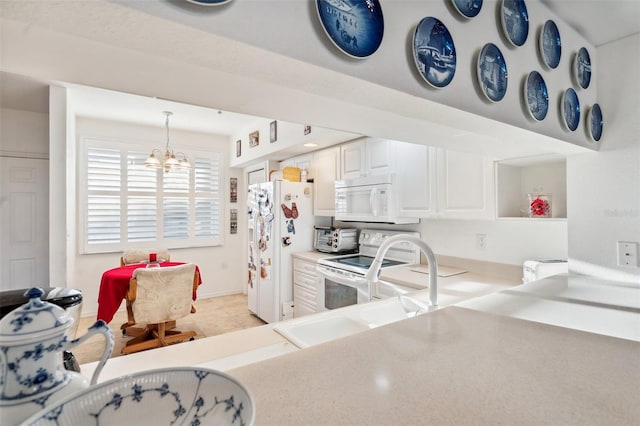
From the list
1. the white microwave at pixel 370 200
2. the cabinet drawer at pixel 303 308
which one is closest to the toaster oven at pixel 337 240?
the white microwave at pixel 370 200

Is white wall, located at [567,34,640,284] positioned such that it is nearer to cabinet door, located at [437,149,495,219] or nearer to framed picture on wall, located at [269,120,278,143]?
cabinet door, located at [437,149,495,219]

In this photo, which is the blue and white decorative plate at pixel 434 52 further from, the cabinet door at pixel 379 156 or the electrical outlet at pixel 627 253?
the cabinet door at pixel 379 156

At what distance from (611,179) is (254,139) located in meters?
3.60

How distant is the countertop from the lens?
529mm

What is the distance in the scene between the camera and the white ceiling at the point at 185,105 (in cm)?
128

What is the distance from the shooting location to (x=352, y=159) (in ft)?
10.4

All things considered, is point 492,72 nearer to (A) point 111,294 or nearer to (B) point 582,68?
(B) point 582,68

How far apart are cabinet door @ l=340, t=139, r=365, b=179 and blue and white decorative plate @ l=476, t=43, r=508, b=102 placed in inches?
78.7

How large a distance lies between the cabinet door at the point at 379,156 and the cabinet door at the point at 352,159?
0.23 feet

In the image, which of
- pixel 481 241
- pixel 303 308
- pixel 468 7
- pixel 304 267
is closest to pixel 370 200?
pixel 481 241

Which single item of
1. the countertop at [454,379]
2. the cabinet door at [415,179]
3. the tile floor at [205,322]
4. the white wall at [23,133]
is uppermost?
the white wall at [23,133]

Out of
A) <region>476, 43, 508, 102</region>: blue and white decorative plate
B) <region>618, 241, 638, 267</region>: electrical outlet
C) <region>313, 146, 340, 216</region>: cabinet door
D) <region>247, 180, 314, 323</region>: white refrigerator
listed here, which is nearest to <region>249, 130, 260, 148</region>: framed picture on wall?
<region>247, 180, 314, 323</region>: white refrigerator

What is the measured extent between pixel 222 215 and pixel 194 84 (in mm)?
4310

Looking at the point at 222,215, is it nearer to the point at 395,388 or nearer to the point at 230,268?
the point at 230,268
